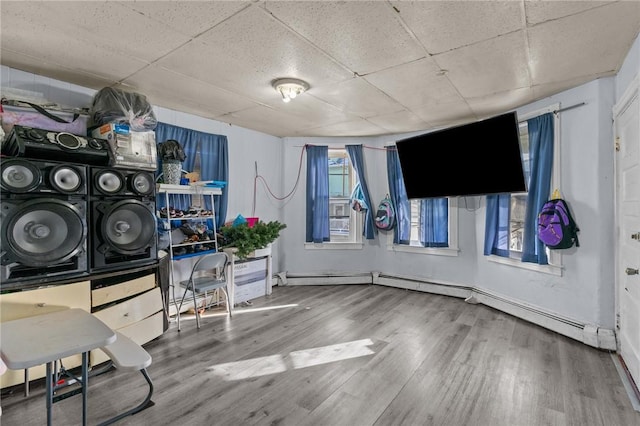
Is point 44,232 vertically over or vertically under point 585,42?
under

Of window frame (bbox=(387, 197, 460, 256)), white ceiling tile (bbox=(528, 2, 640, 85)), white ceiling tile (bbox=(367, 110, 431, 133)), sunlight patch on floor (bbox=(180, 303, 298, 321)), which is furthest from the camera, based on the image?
window frame (bbox=(387, 197, 460, 256))

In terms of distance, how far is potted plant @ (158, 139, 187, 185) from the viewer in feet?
11.0

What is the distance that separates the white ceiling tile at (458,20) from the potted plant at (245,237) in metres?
2.79

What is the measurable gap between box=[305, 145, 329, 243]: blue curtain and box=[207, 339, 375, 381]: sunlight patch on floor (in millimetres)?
2290

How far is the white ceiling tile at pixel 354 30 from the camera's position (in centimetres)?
180

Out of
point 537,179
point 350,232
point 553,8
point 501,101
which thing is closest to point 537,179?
point 537,179

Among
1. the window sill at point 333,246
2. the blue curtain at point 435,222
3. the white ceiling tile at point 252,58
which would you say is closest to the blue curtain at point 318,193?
the window sill at point 333,246

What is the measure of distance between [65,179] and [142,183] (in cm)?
53

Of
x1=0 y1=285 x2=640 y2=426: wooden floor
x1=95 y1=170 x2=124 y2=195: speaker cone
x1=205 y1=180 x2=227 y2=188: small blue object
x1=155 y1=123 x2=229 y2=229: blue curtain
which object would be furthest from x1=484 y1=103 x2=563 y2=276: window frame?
x1=95 y1=170 x2=124 y2=195: speaker cone

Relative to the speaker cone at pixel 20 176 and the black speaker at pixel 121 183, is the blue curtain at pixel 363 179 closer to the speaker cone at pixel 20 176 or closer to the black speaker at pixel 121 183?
A: the black speaker at pixel 121 183

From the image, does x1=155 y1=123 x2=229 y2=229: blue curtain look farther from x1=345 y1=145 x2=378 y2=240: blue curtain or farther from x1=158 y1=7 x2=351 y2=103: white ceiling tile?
x1=345 y1=145 x2=378 y2=240: blue curtain

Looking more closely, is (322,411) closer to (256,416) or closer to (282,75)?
(256,416)

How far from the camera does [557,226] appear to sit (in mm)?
2951

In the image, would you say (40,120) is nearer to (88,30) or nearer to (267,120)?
(88,30)
